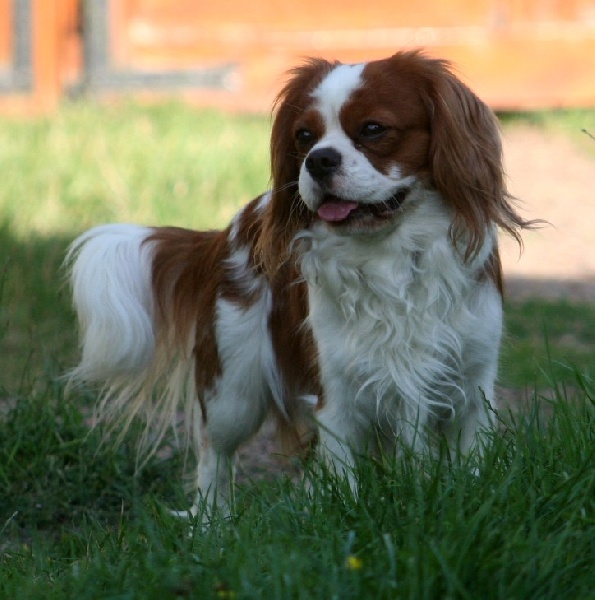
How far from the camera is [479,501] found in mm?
2484

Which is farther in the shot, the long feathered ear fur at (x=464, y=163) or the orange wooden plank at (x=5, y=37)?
the orange wooden plank at (x=5, y=37)

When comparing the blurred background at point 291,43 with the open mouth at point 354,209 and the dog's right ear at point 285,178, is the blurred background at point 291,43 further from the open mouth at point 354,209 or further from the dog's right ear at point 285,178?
the open mouth at point 354,209

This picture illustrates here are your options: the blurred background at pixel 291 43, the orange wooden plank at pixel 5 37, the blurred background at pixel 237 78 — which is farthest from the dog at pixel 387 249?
the orange wooden plank at pixel 5 37

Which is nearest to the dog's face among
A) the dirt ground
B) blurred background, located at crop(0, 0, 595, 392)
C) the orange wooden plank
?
the dirt ground

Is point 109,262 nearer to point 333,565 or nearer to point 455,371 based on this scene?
point 455,371

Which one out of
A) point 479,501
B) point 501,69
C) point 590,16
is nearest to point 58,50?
point 501,69

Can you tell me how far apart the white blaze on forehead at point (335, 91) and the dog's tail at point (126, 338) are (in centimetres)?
99

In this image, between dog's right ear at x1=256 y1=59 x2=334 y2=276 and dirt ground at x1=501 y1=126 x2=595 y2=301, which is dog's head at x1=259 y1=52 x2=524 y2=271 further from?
dirt ground at x1=501 y1=126 x2=595 y2=301

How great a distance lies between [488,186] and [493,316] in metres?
0.33

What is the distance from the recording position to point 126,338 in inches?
151

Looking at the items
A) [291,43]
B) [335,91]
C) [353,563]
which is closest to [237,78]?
[291,43]

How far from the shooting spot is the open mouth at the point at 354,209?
312 centimetres

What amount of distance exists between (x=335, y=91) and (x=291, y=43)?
Answer: 694cm

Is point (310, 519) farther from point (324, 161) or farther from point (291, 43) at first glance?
point (291, 43)
